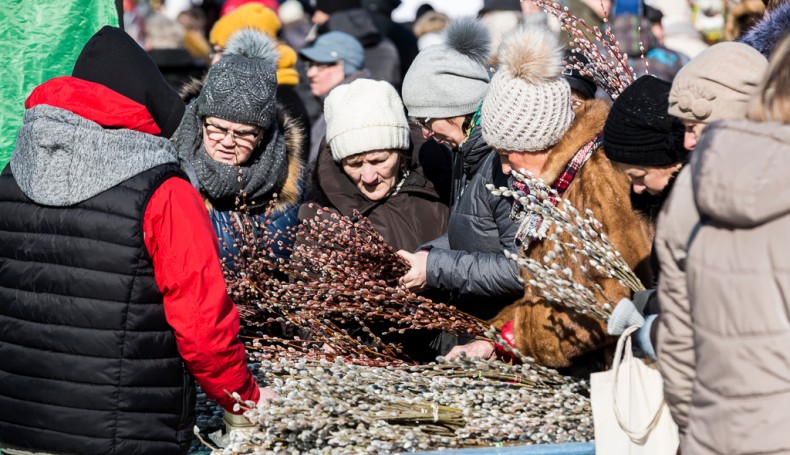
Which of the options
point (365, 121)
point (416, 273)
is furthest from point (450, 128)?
point (416, 273)

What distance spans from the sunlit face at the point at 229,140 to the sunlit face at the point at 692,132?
5.64 ft

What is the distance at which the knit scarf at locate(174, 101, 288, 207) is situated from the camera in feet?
12.2

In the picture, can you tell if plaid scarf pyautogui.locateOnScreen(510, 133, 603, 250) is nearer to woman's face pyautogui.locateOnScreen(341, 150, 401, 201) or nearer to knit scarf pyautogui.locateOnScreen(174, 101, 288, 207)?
woman's face pyautogui.locateOnScreen(341, 150, 401, 201)

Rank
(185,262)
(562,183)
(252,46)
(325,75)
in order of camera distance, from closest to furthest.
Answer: (185,262) < (562,183) < (252,46) < (325,75)

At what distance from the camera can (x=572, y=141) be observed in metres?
3.05

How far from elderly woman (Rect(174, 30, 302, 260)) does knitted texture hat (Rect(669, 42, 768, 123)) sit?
1611mm

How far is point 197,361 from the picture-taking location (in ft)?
8.87

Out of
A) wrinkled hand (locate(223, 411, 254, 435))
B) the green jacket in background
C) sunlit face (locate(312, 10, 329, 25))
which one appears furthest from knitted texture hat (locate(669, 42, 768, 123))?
sunlit face (locate(312, 10, 329, 25))

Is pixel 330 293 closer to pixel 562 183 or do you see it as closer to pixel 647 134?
pixel 562 183

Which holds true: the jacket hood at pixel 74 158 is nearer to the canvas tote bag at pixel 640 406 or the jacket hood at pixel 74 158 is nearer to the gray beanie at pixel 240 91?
the gray beanie at pixel 240 91

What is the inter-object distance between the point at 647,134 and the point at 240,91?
Answer: 1.59 metres

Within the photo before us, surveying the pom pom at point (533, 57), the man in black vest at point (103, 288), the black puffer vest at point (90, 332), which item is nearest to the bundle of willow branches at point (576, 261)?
the pom pom at point (533, 57)

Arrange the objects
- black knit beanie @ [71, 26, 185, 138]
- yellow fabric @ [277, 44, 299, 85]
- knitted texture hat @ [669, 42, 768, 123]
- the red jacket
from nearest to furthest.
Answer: knitted texture hat @ [669, 42, 768, 123] → the red jacket → black knit beanie @ [71, 26, 185, 138] → yellow fabric @ [277, 44, 299, 85]

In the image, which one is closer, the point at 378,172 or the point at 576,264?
the point at 576,264
